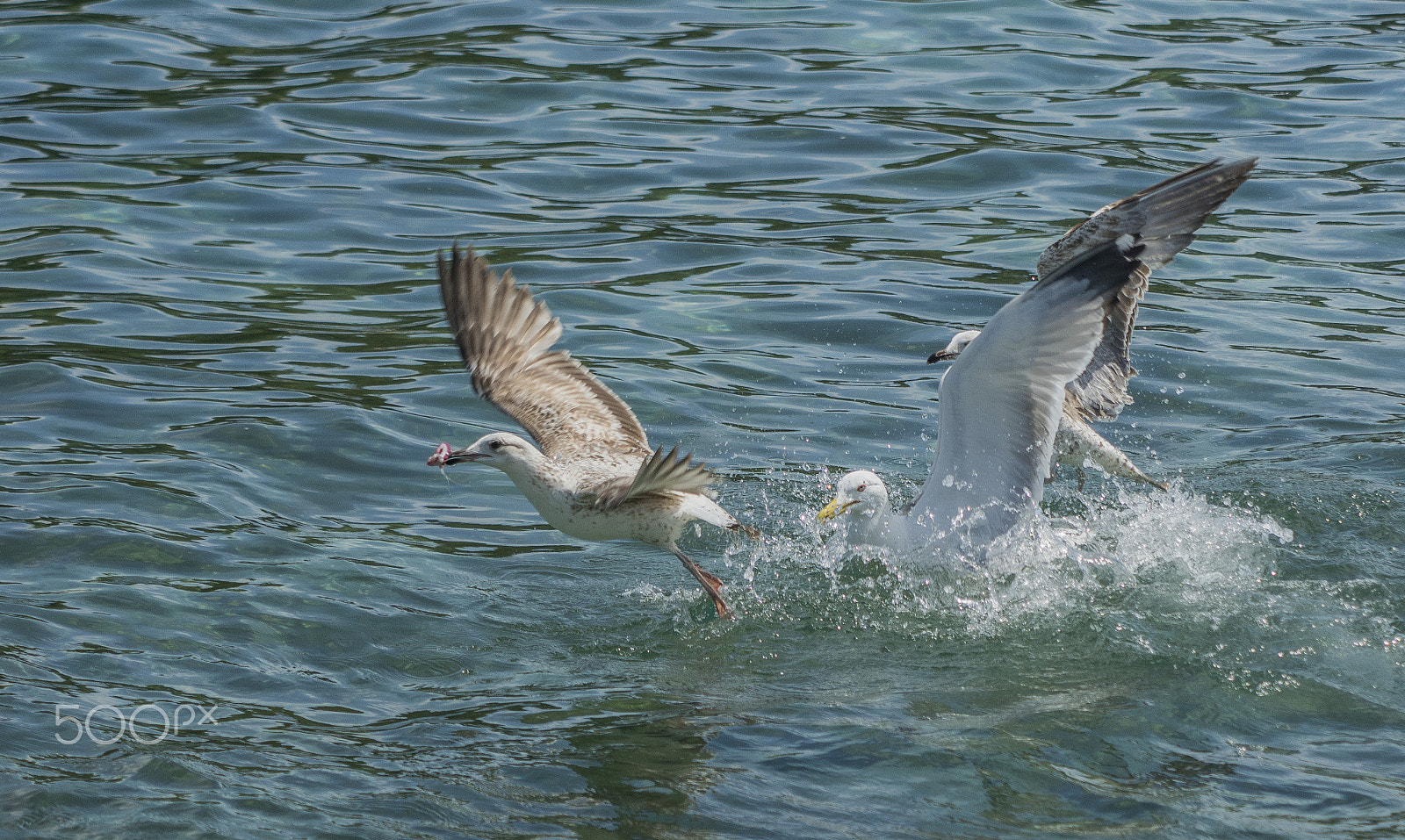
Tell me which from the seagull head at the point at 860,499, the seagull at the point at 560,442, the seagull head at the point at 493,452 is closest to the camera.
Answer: the seagull at the point at 560,442

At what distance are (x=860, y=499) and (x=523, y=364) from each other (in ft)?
7.17

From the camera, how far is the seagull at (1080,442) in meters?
8.92

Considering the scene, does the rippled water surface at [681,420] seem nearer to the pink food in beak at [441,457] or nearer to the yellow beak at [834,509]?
the yellow beak at [834,509]

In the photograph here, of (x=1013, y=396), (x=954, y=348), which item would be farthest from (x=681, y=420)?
(x=1013, y=396)

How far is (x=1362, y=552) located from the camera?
778cm

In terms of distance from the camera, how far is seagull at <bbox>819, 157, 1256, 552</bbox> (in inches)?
262

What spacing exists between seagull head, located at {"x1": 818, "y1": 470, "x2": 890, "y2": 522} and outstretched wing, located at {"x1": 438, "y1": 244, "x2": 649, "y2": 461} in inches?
42.8

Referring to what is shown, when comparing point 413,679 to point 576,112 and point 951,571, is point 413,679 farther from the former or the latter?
point 576,112

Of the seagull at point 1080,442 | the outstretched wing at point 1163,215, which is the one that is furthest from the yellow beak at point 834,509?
the seagull at point 1080,442

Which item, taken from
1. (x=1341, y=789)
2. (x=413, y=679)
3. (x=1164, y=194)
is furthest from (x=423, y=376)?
(x=1341, y=789)

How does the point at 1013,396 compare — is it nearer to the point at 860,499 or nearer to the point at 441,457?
the point at 860,499

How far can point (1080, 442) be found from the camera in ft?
29.6

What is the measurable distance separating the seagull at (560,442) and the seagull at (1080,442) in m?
1.80

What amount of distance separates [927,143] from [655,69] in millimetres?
3253
